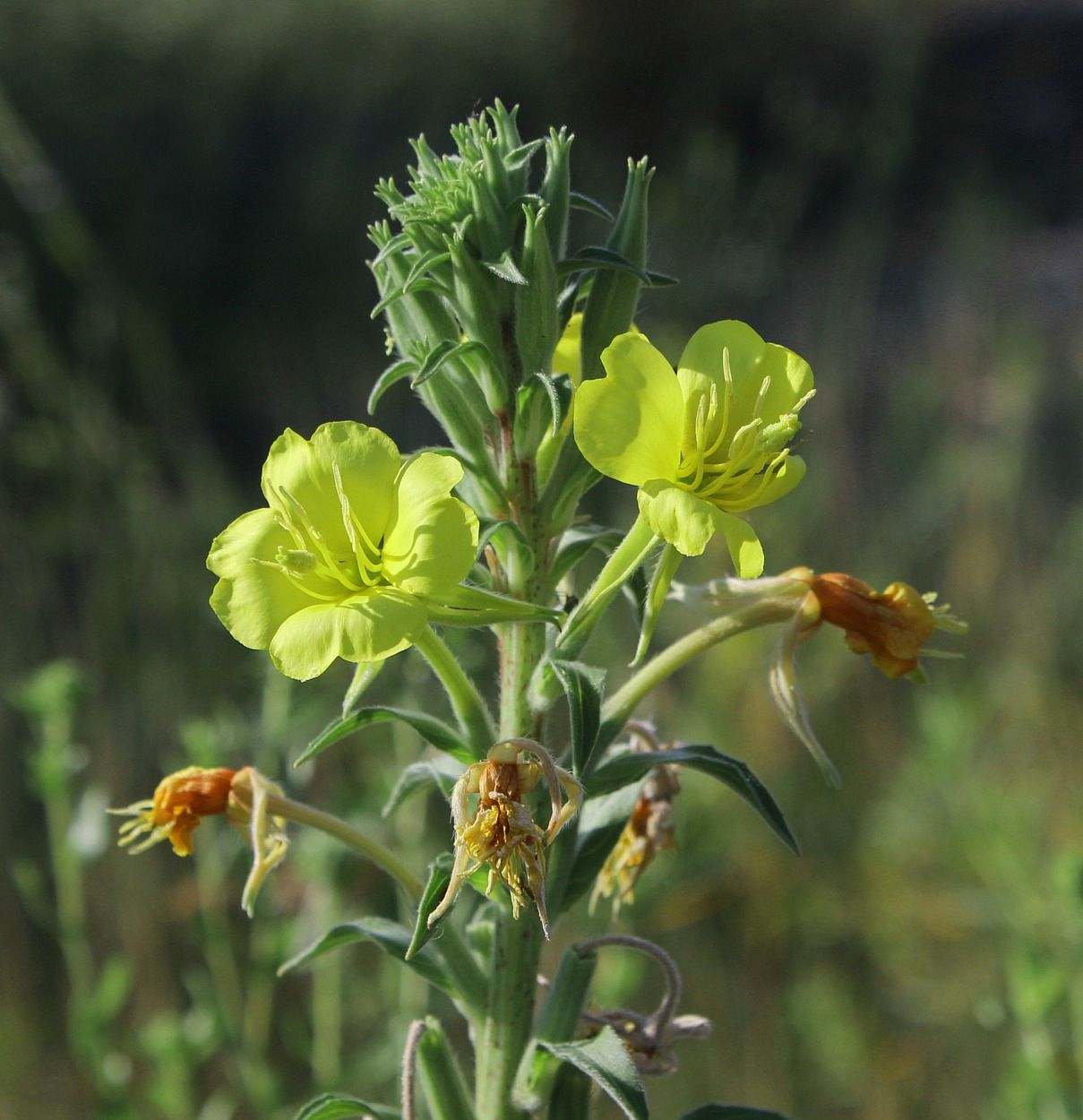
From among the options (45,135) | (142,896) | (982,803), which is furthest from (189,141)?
(982,803)

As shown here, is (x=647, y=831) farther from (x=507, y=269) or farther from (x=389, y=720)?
(x=507, y=269)

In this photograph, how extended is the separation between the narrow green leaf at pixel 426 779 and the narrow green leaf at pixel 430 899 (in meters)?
0.12

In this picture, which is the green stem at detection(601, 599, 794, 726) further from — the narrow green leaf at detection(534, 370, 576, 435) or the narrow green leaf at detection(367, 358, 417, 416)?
the narrow green leaf at detection(367, 358, 417, 416)

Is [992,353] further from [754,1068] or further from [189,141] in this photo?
[189,141]

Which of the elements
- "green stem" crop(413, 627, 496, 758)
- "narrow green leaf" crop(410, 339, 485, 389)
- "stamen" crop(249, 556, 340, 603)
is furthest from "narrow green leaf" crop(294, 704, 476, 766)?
"narrow green leaf" crop(410, 339, 485, 389)

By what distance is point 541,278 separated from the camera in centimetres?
119

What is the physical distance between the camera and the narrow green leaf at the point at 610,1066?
1.05 m

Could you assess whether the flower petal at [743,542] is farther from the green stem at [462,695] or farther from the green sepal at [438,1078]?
the green sepal at [438,1078]

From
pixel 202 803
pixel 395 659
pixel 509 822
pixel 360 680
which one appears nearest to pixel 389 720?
pixel 360 680

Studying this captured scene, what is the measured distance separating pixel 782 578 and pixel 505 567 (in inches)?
12.9

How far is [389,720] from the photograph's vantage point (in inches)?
47.6

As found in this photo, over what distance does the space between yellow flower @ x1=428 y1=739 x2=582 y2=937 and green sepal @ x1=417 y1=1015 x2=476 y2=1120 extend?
0.27 m

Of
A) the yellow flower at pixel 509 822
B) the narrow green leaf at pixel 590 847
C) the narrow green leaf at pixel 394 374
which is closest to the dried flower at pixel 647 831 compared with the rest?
the narrow green leaf at pixel 590 847

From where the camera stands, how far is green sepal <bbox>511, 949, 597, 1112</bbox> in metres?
1.24
